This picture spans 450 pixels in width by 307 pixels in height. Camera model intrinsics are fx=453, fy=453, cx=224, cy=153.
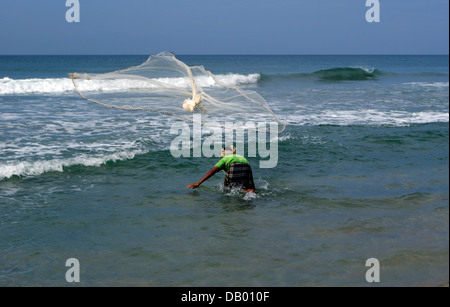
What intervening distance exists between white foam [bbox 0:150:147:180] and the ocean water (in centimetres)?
3

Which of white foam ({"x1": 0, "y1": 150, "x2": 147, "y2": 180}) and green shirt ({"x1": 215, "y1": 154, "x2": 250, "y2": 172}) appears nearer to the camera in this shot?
green shirt ({"x1": 215, "y1": 154, "x2": 250, "y2": 172})

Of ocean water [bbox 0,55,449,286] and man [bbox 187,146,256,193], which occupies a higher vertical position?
man [bbox 187,146,256,193]

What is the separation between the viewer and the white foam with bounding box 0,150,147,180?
28.7 ft

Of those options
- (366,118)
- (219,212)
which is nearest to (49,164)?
(219,212)

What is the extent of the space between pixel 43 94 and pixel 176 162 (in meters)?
17.9

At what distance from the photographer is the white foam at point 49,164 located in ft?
28.7

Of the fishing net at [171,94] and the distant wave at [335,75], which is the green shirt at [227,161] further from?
the distant wave at [335,75]

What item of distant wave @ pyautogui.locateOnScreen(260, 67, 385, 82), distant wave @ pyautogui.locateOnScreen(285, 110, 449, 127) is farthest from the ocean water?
distant wave @ pyautogui.locateOnScreen(260, 67, 385, 82)

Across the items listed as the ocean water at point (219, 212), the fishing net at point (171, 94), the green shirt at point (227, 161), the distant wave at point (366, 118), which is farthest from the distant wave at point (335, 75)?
the green shirt at point (227, 161)

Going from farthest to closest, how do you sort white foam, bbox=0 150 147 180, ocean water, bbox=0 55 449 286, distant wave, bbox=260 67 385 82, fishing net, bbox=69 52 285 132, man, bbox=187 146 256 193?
distant wave, bbox=260 67 385 82, white foam, bbox=0 150 147 180, man, bbox=187 146 256 193, fishing net, bbox=69 52 285 132, ocean water, bbox=0 55 449 286

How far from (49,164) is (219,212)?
439 cm

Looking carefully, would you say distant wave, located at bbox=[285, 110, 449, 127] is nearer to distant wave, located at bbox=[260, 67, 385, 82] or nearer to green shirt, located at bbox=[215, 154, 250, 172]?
green shirt, located at bbox=[215, 154, 250, 172]

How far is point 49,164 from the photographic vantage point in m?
9.24
